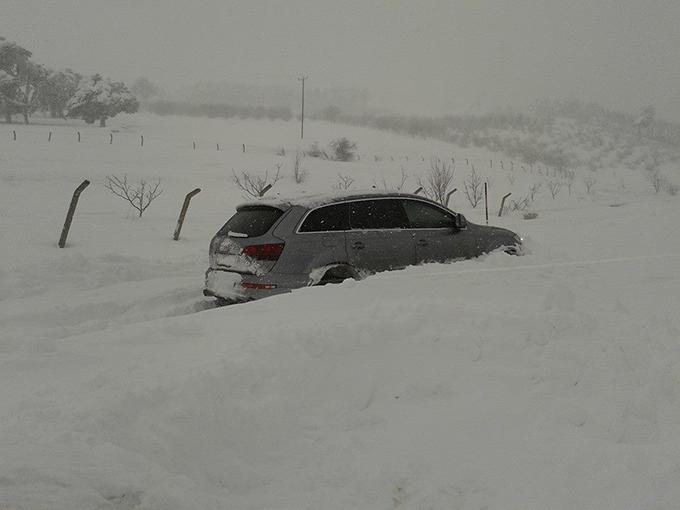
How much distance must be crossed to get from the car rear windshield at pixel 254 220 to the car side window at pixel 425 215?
204 centimetres

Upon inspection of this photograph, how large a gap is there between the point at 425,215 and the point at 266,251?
2.63m

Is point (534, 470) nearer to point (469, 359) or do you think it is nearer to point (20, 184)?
point (469, 359)

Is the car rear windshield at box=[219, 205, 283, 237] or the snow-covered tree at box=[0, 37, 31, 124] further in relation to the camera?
the snow-covered tree at box=[0, 37, 31, 124]

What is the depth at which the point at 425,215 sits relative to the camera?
751 cm

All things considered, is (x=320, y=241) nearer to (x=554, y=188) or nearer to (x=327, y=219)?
(x=327, y=219)

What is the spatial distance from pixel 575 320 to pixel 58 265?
8.90m

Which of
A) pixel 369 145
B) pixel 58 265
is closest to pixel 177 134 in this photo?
pixel 369 145

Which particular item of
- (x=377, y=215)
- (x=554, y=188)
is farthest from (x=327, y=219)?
(x=554, y=188)

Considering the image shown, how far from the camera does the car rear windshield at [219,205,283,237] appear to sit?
20.4 feet

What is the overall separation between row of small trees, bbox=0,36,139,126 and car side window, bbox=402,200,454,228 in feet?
183

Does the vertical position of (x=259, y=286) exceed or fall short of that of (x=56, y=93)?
it falls short

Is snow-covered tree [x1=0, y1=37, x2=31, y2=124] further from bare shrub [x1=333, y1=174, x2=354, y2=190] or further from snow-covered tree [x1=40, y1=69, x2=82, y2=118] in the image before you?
Answer: bare shrub [x1=333, y1=174, x2=354, y2=190]

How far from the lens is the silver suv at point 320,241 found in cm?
604

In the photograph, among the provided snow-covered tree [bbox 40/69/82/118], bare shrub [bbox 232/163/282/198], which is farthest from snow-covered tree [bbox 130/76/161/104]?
bare shrub [bbox 232/163/282/198]
